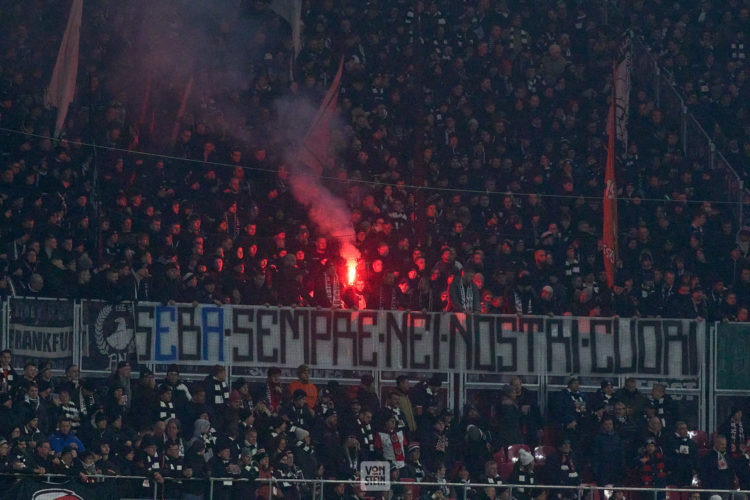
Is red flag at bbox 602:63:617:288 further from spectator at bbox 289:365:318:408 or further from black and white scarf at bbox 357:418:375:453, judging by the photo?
spectator at bbox 289:365:318:408

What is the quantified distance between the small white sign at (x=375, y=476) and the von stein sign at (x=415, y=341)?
2218 mm

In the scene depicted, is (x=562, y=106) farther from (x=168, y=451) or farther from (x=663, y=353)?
(x=168, y=451)

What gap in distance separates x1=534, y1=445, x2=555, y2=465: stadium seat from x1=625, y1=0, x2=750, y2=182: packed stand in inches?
339

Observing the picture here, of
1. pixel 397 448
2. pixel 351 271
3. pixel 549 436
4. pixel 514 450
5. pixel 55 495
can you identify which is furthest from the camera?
pixel 351 271

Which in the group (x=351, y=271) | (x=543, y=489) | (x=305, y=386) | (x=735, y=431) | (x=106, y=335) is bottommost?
(x=543, y=489)

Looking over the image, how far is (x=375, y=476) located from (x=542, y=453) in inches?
102

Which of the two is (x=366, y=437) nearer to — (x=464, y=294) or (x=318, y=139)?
(x=464, y=294)

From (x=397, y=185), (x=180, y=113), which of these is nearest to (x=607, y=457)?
(x=397, y=185)

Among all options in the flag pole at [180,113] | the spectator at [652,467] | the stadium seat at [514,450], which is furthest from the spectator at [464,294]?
the flag pole at [180,113]

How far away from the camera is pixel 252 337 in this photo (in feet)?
72.4

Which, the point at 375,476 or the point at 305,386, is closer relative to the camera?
the point at 375,476

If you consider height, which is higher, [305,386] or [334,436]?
[305,386]

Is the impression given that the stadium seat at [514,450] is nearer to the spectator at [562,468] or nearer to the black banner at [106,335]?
the spectator at [562,468]

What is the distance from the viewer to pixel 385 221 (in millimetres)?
24781
